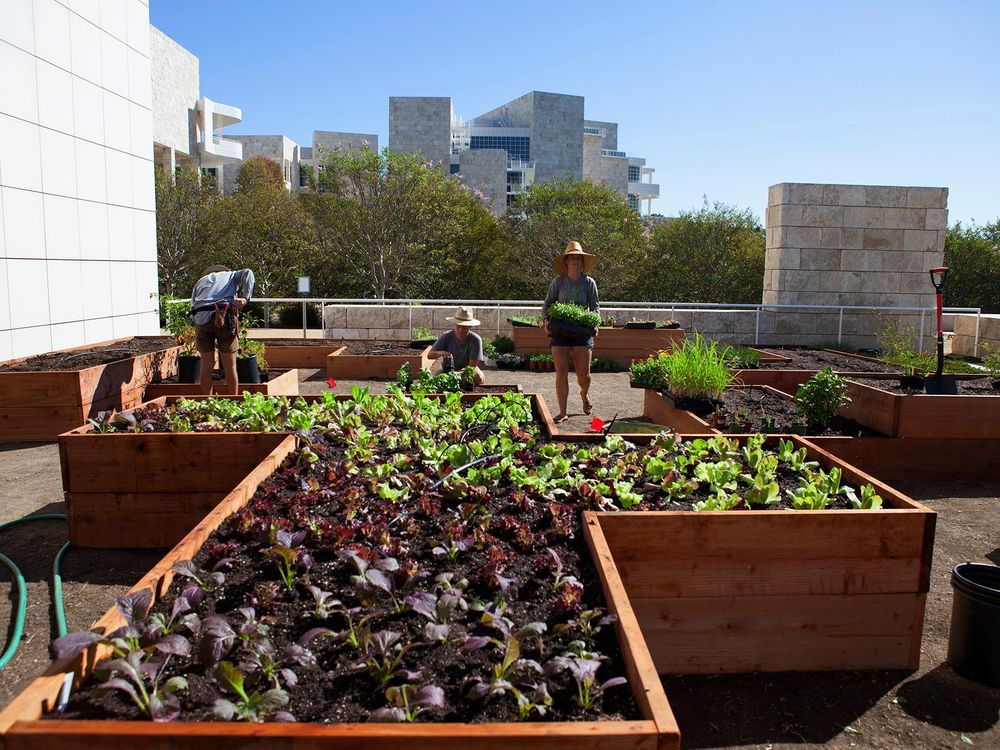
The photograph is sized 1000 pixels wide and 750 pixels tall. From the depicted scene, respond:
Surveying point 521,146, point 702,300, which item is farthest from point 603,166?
point 702,300

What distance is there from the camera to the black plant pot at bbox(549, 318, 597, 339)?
6.64 metres

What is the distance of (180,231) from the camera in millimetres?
27672

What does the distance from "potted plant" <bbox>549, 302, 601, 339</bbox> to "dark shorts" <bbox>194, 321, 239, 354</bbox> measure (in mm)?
2779

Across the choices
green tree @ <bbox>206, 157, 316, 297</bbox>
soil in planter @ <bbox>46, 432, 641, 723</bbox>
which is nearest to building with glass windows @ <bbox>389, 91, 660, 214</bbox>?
green tree @ <bbox>206, 157, 316, 297</bbox>

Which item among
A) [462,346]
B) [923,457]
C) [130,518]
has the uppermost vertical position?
[462,346]

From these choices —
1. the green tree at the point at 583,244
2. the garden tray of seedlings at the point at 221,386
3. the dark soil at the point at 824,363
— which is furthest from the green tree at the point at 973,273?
the garden tray of seedlings at the point at 221,386

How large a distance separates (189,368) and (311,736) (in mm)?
6873

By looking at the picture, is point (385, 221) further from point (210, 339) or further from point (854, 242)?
point (210, 339)

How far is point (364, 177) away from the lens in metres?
28.1

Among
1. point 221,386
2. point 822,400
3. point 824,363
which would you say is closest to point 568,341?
point 822,400

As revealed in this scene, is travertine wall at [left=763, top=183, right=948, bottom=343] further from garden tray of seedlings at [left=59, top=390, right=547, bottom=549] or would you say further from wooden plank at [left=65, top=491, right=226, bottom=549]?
wooden plank at [left=65, top=491, right=226, bottom=549]

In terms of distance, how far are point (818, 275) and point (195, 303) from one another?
9.21 metres

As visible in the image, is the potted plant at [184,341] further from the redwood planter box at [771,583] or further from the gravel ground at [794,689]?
the redwood planter box at [771,583]

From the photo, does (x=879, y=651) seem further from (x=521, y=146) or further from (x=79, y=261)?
(x=521, y=146)
